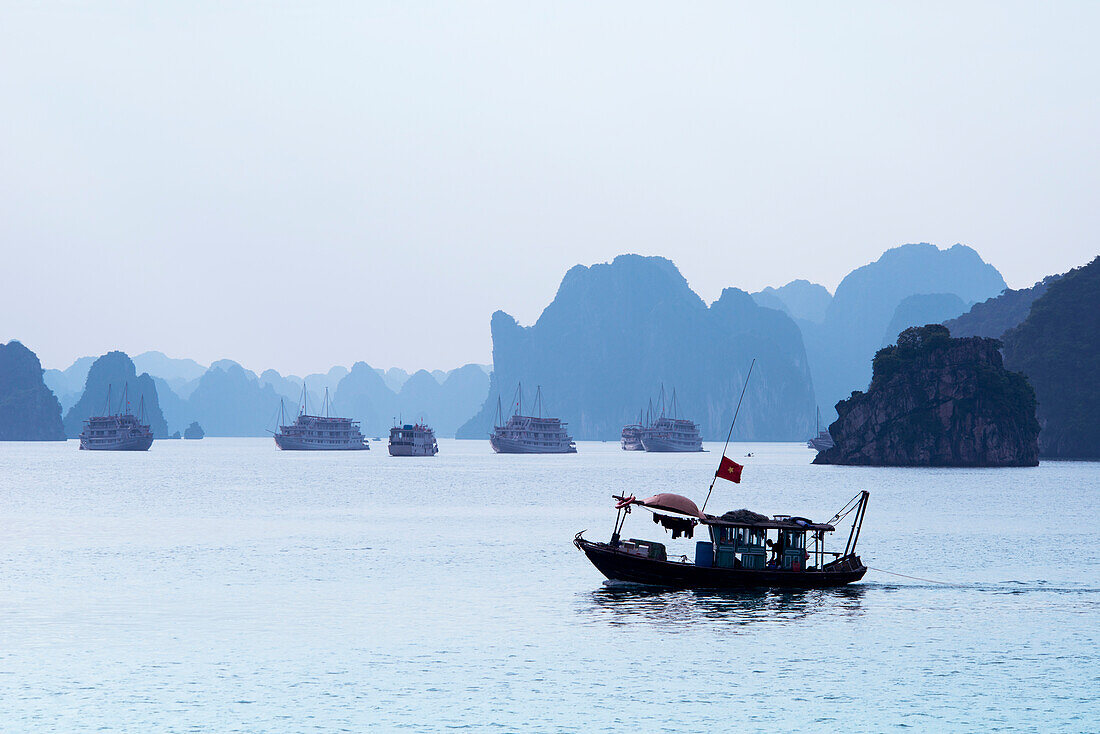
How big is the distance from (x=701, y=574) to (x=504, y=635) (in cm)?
1314

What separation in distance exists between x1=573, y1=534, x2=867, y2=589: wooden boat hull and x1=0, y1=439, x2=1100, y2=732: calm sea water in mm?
822

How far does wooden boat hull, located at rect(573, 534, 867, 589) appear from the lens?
187 feet

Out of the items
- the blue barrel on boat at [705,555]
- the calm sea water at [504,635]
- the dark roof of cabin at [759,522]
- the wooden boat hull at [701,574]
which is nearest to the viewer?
the calm sea water at [504,635]

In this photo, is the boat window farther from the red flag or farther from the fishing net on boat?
the red flag

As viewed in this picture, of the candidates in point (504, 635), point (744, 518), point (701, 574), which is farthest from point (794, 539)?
point (504, 635)

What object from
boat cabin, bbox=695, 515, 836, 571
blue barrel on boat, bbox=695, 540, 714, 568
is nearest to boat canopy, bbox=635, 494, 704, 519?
boat cabin, bbox=695, 515, 836, 571

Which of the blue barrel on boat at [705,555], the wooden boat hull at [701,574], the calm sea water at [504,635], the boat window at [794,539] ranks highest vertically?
the boat window at [794,539]

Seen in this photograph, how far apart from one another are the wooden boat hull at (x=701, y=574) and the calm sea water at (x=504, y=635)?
2.70 feet

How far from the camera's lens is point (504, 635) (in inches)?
1880

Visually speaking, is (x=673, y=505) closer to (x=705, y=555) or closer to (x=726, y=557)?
(x=705, y=555)

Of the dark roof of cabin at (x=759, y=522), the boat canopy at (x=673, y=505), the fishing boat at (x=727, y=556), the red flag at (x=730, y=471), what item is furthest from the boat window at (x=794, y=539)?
the boat canopy at (x=673, y=505)

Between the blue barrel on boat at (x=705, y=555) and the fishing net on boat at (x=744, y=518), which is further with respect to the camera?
the blue barrel on boat at (x=705, y=555)

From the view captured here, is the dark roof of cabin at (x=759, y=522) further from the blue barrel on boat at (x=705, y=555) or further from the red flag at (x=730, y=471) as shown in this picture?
the red flag at (x=730, y=471)

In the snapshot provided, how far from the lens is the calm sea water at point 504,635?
118 feet
